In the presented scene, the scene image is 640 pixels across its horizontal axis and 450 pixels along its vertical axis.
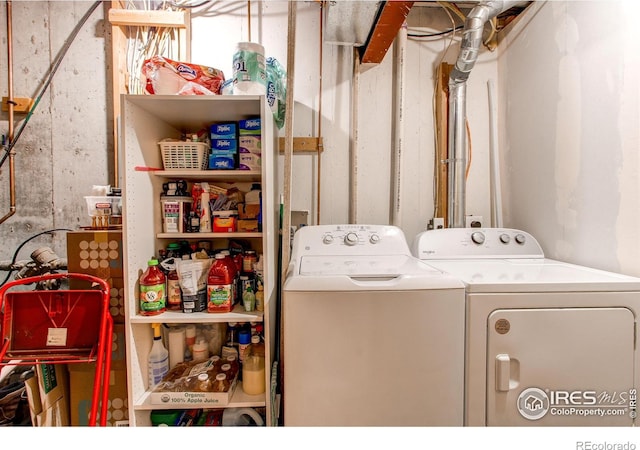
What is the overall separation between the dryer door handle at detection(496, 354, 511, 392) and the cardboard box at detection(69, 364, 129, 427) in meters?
1.56

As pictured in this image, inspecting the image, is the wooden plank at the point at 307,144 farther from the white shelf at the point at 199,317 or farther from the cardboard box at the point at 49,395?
the cardboard box at the point at 49,395

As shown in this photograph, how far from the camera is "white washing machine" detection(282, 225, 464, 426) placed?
40.5 inches

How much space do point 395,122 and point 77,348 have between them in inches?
79.2

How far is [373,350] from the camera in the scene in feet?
3.40

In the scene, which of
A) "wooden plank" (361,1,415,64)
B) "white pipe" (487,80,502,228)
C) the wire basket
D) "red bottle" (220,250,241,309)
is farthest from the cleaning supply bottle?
"white pipe" (487,80,502,228)

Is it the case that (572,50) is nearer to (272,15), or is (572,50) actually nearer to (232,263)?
(272,15)

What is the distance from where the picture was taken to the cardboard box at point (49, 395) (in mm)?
1225

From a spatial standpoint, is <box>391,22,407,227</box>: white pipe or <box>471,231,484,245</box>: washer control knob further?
<box>391,22,407,227</box>: white pipe

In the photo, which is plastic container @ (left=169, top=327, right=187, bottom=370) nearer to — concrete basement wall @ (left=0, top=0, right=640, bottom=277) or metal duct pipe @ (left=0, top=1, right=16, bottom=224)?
concrete basement wall @ (left=0, top=0, right=640, bottom=277)

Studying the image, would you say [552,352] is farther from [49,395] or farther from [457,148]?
[49,395]

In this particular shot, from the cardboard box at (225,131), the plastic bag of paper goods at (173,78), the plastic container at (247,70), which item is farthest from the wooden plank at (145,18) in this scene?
the cardboard box at (225,131)

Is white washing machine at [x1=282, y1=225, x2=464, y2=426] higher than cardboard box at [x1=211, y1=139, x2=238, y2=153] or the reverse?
the reverse

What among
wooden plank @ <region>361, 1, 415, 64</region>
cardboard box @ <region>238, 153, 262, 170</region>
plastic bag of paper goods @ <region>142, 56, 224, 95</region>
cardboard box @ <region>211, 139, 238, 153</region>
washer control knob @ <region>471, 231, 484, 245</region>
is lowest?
washer control knob @ <region>471, 231, 484, 245</region>

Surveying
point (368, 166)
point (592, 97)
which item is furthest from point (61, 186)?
point (592, 97)
